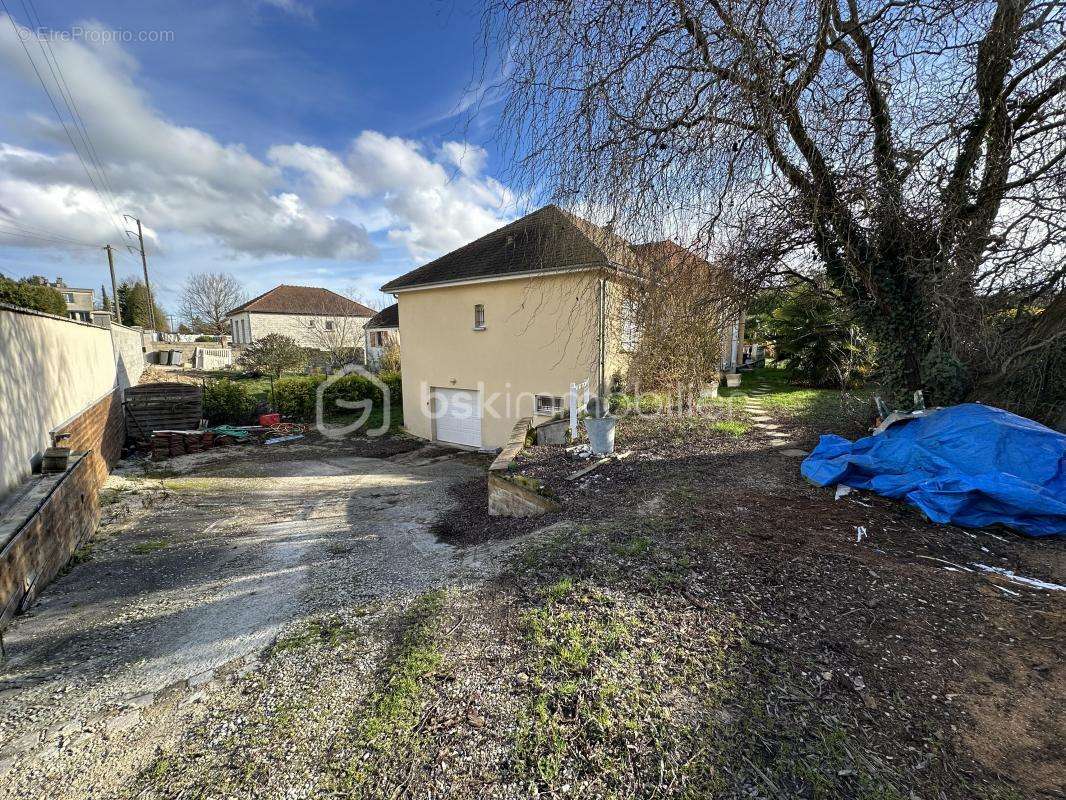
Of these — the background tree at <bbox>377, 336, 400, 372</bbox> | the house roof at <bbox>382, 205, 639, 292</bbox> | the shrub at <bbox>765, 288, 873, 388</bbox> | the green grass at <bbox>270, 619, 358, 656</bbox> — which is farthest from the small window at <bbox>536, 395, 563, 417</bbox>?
the background tree at <bbox>377, 336, 400, 372</bbox>

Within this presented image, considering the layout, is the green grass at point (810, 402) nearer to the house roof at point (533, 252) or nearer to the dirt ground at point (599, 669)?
the dirt ground at point (599, 669)

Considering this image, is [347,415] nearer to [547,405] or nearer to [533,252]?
[547,405]

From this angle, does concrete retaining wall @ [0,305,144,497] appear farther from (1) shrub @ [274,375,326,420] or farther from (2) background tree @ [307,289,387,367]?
(2) background tree @ [307,289,387,367]

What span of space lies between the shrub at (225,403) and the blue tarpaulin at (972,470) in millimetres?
15593

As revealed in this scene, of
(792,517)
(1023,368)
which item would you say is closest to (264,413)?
(792,517)

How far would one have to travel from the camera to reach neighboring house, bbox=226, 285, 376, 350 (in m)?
31.5

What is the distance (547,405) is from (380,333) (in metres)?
18.3

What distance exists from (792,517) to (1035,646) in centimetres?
165

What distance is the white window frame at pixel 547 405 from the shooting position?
1027 cm

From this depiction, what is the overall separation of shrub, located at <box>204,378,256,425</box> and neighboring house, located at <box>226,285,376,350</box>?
16.3 m

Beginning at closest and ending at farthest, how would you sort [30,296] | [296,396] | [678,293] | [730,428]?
[678,293] → [730,428] → [296,396] → [30,296]

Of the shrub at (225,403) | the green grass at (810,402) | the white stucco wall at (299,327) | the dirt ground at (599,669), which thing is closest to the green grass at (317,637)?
the dirt ground at (599,669)

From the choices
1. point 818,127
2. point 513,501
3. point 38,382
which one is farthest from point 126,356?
point 818,127
